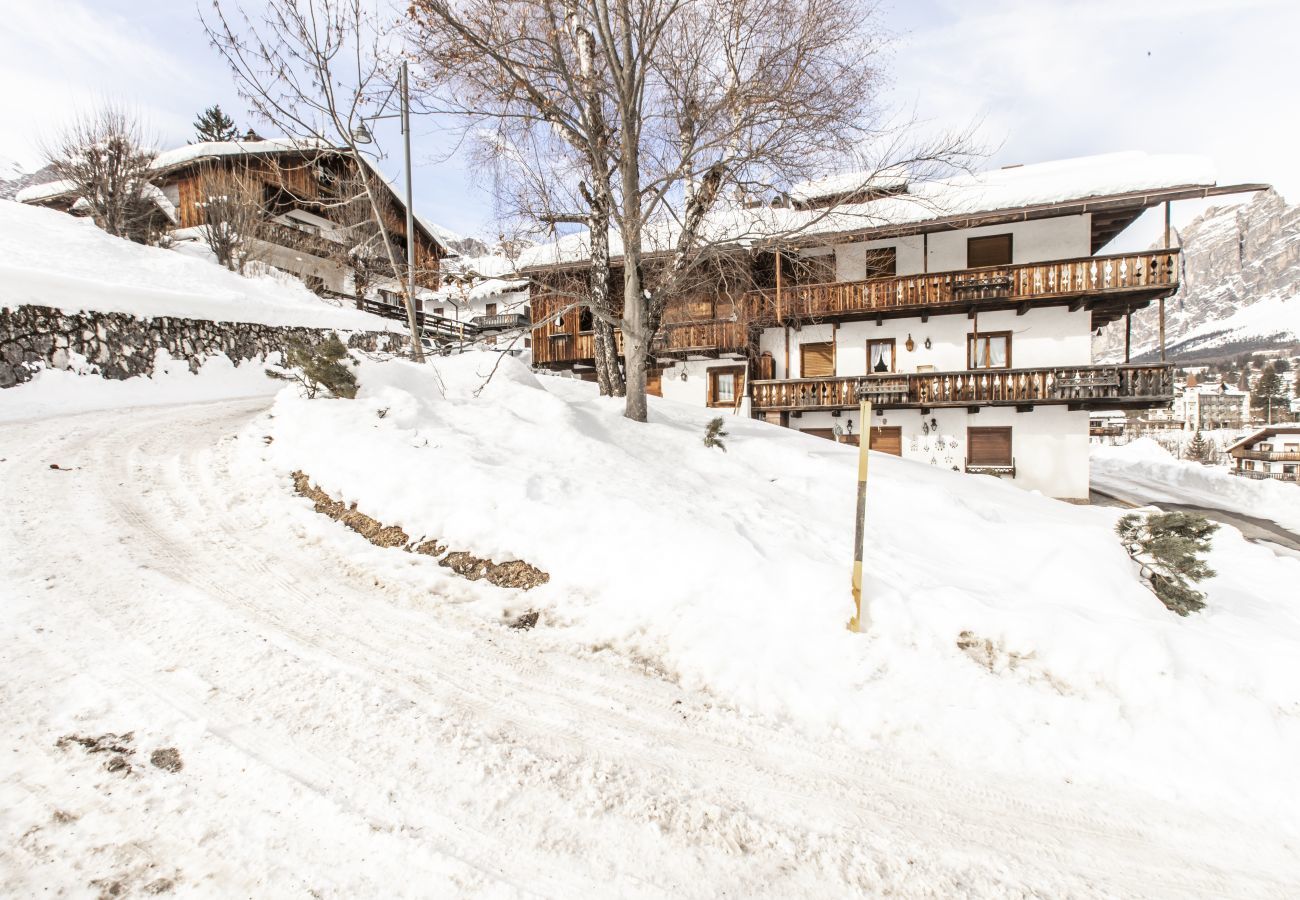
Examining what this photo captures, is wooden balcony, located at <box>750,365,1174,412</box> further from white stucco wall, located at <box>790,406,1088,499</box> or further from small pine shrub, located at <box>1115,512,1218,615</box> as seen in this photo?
small pine shrub, located at <box>1115,512,1218,615</box>

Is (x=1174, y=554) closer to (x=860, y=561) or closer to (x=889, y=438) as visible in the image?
(x=860, y=561)

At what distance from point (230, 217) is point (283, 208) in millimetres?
9067

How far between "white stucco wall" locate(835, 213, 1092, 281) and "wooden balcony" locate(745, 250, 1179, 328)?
747mm

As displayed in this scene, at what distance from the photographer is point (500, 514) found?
17.4 ft

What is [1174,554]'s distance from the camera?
6.00 m

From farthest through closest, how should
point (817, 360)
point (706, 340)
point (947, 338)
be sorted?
point (817, 360) → point (706, 340) → point (947, 338)

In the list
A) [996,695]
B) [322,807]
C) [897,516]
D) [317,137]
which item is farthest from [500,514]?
[317,137]

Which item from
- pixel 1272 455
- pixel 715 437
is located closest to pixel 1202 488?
pixel 715 437

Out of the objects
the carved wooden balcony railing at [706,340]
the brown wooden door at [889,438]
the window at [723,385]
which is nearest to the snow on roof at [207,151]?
the carved wooden balcony railing at [706,340]

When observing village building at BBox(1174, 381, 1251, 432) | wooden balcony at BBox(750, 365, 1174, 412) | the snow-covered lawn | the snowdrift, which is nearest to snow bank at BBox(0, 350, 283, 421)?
the snowdrift

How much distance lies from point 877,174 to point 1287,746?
822 cm

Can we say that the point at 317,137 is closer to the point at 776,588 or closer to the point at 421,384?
the point at 421,384

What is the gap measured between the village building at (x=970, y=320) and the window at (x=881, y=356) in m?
0.04

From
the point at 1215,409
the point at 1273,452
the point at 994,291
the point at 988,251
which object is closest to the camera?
the point at 994,291
